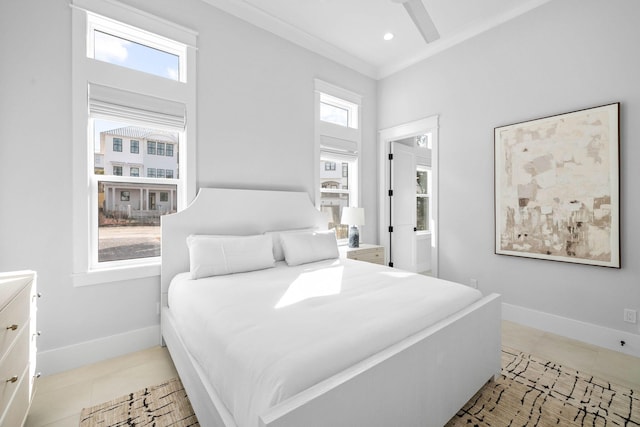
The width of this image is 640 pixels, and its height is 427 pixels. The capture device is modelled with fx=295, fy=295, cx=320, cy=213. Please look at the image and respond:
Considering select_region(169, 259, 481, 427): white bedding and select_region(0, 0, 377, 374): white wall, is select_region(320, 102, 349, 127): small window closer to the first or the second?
select_region(0, 0, 377, 374): white wall

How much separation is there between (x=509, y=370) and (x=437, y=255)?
5.63ft

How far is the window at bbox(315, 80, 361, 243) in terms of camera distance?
12.6ft

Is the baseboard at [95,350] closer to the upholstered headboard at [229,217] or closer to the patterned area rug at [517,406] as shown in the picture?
the upholstered headboard at [229,217]

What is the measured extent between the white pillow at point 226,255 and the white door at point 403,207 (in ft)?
8.24

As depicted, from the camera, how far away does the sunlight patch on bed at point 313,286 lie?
70.1 inches

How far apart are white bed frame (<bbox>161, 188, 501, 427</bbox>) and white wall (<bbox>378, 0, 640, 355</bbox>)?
4.49 feet

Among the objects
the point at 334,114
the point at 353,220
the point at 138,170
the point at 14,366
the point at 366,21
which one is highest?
the point at 366,21

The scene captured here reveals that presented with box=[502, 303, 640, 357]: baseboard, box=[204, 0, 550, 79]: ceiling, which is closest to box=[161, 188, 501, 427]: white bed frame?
box=[502, 303, 640, 357]: baseboard

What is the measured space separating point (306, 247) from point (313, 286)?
89 centimetres

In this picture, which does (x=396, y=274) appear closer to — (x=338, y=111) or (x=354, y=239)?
(x=354, y=239)

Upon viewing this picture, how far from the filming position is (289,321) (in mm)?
1432

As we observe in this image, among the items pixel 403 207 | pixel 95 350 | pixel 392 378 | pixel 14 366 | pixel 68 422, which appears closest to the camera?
pixel 392 378

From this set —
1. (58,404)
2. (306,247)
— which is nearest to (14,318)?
(58,404)

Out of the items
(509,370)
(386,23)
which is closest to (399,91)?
(386,23)
